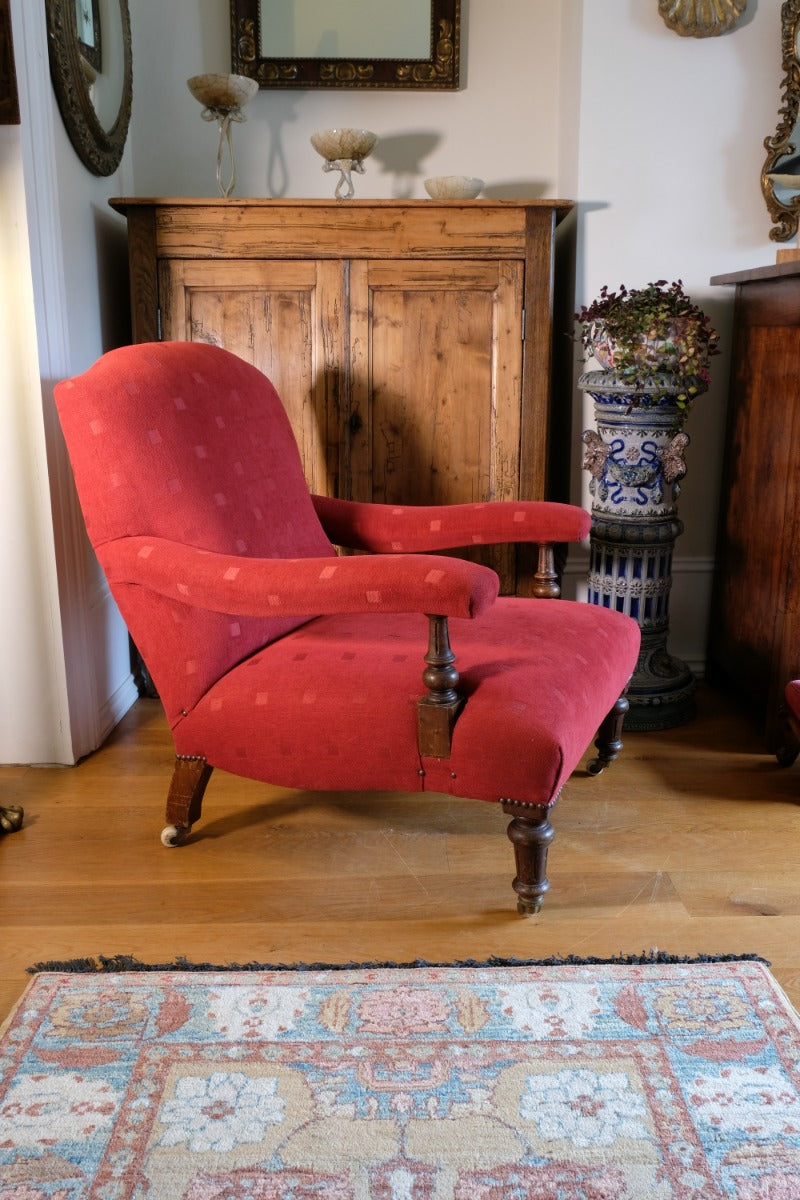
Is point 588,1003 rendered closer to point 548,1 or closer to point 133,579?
point 133,579

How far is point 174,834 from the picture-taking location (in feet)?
6.91

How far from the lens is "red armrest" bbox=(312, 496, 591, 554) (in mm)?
2303

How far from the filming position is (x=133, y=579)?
193 cm

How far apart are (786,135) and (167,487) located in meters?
2.07

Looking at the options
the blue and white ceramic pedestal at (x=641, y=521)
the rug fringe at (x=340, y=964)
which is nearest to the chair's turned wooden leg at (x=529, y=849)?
the rug fringe at (x=340, y=964)

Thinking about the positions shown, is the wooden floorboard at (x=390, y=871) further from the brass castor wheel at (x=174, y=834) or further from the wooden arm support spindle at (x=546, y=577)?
the wooden arm support spindle at (x=546, y=577)

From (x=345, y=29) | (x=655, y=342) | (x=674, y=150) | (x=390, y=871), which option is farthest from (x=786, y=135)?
(x=390, y=871)

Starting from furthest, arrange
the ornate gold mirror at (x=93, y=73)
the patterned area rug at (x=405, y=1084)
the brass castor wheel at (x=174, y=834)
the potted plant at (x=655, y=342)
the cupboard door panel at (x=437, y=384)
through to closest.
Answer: the cupboard door panel at (x=437, y=384), the potted plant at (x=655, y=342), the ornate gold mirror at (x=93, y=73), the brass castor wheel at (x=174, y=834), the patterned area rug at (x=405, y=1084)

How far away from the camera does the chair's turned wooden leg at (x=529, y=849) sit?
1.79 m

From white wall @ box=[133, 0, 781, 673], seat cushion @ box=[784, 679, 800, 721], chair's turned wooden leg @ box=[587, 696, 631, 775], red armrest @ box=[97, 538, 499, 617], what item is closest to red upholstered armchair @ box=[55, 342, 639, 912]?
red armrest @ box=[97, 538, 499, 617]

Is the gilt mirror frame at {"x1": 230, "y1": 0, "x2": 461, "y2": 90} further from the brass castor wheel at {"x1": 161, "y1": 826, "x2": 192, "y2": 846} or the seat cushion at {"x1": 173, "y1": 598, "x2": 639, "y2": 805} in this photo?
the brass castor wheel at {"x1": 161, "y1": 826, "x2": 192, "y2": 846}

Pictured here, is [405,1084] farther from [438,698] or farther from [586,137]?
[586,137]

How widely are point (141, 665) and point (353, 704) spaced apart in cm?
138

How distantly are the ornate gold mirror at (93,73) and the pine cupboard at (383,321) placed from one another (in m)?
0.21
